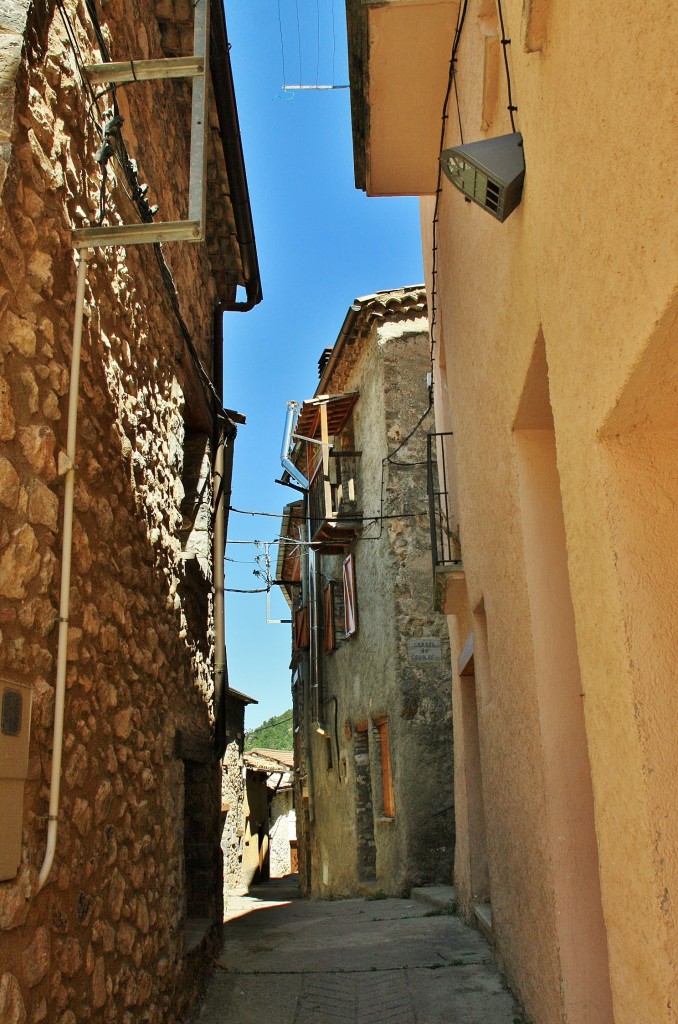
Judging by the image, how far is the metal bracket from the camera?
3.30 m

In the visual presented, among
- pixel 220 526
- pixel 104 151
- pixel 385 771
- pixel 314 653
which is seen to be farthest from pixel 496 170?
pixel 314 653

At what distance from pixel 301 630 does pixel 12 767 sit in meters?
16.2

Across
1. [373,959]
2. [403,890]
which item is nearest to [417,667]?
[403,890]

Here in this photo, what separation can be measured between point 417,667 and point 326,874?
5869mm

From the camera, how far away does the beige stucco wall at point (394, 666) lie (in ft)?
34.6

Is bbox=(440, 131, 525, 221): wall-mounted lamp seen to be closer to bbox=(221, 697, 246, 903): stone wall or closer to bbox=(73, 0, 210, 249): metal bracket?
bbox=(73, 0, 210, 249): metal bracket

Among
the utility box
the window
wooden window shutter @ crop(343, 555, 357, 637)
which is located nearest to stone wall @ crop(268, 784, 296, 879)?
wooden window shutter @ crop(343, 555, 357, 637)

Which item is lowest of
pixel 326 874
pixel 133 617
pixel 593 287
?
pixel 326 874

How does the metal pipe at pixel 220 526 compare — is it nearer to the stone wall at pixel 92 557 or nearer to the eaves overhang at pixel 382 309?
the stone wall at pixel 92 557

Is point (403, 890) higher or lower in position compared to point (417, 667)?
lower

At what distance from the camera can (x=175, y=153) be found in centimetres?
603

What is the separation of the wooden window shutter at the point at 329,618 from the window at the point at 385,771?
3.13m

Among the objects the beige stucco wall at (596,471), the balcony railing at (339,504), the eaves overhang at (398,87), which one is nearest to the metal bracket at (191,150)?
the beige stucco wall at (596,471)

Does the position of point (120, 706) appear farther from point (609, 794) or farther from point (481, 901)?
point (481, 901)
